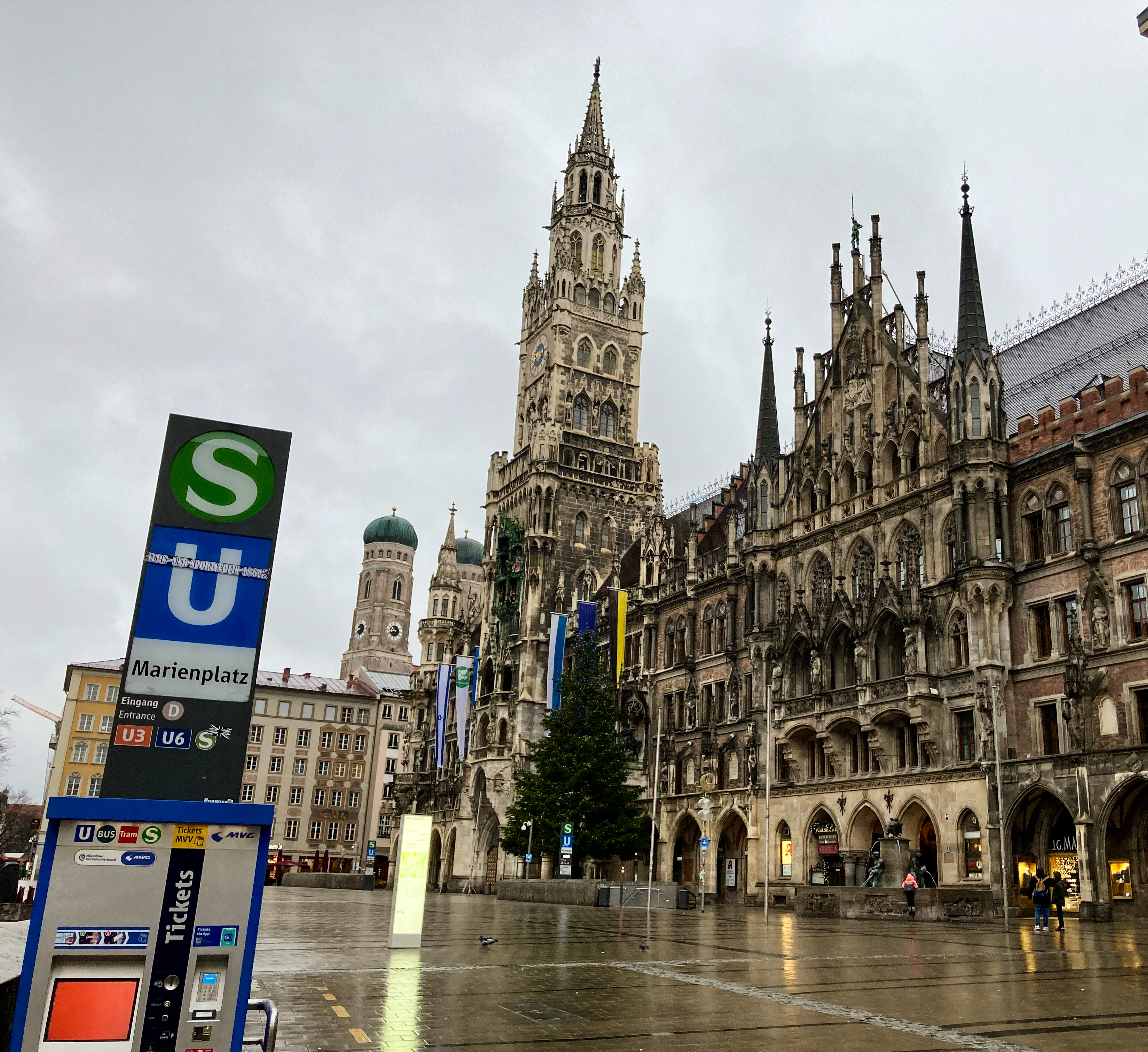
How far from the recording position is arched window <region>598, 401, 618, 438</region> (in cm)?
8569

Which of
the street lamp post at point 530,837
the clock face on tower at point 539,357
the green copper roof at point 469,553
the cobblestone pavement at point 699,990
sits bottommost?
the cobblestone pavement at point 699,990

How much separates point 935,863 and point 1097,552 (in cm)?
1390

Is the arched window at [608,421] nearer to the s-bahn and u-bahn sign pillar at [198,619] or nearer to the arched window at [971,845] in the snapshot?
the arched window at [971,845]

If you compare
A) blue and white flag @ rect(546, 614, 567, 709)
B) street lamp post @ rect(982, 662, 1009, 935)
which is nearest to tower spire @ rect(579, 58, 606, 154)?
blue and white flag @ rect(546, 614, 567, 709)

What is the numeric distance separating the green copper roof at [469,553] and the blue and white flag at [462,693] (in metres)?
87.6

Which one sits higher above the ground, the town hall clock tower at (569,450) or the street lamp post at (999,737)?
the town hall clock tower at (569,450)

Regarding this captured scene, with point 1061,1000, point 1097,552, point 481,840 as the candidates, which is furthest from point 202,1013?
point 481,840

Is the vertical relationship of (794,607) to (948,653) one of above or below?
above

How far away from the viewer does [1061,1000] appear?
42.9ft

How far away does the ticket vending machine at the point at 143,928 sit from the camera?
20.0 ft

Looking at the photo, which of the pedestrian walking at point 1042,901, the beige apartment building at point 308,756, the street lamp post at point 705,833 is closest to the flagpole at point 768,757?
the street lamp post at point 705,833

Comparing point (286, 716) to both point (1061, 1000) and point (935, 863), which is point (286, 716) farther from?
Result: point (1061, 1000)

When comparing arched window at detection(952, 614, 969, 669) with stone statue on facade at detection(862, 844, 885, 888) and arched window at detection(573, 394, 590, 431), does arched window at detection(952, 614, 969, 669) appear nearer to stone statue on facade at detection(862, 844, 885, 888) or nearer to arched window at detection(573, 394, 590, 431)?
stone statue on facade at detection(862, 844, 885, 888)

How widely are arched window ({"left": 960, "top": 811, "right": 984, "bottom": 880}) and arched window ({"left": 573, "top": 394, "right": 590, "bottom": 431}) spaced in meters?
49.9
